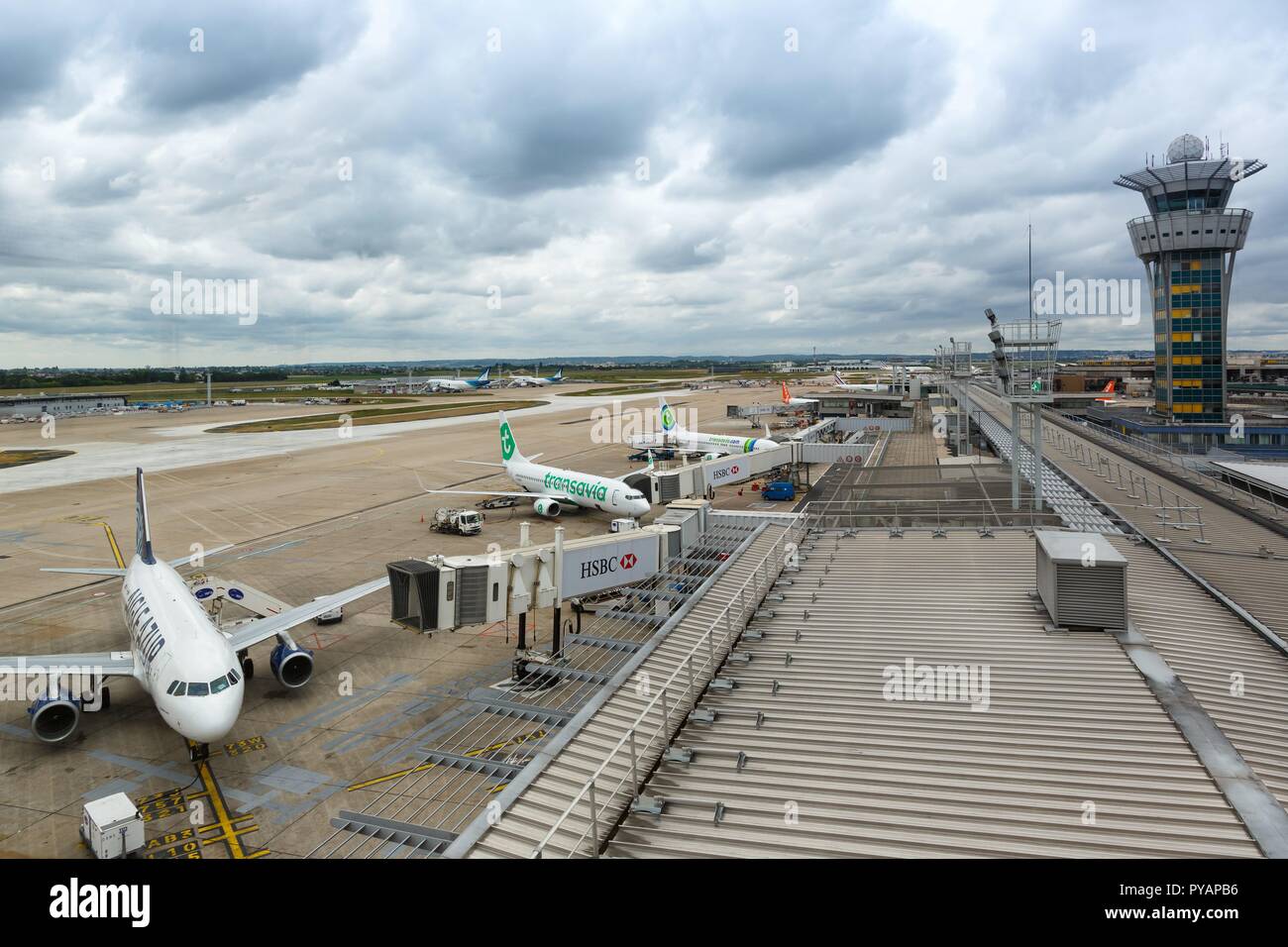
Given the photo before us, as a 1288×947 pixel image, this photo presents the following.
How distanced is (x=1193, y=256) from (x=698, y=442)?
8912cm

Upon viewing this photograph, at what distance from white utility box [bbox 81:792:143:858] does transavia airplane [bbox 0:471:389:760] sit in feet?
9.44

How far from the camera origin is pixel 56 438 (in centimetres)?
12606

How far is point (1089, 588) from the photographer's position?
18109 mm

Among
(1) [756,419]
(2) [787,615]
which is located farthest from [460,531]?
(1) [756,419]

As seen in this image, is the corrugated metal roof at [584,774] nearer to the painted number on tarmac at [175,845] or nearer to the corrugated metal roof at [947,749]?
the corrugated metal roof at [947,749]

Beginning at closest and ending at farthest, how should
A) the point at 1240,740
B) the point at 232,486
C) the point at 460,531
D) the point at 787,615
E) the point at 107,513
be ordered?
the point at 1240,740, the point at 787,615, the point at 460,531, the point at 107,513, the point at 232,486

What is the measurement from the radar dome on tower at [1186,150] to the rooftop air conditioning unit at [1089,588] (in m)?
128

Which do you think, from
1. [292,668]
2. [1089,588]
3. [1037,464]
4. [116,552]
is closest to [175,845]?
[292,668]

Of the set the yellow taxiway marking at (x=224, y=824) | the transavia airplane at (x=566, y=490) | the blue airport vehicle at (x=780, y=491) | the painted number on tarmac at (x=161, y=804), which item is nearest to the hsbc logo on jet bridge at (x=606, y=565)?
the yellow taxiway marking at (x=224, y=824)

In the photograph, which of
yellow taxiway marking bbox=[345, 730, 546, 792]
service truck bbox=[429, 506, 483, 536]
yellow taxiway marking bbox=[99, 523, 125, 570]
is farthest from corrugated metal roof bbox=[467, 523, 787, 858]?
service truck bbox=[429, 506, 483, 536]

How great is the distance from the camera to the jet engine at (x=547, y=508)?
58031 mm

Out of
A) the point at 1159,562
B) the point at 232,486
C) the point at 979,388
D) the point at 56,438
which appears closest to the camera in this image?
the point at 1159,562

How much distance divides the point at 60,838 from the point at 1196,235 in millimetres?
143375
